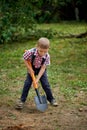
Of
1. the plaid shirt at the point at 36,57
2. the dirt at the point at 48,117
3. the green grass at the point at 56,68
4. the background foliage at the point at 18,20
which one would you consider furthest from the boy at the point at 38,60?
the background foliage at the point at 18,20

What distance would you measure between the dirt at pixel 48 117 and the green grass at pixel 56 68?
0.44 m

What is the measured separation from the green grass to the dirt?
1.43 feet

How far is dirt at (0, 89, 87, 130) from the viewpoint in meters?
5.44

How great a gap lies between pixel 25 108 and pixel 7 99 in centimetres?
58

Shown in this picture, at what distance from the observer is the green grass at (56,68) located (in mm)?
7454

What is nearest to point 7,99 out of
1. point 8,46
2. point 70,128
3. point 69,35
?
point 70,128

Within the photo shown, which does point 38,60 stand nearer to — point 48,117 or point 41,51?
point 41,51

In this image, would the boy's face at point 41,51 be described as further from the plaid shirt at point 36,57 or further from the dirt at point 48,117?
the dirt at point 48,117

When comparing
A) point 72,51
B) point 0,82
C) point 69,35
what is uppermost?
point 0,82

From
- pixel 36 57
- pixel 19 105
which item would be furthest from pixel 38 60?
pixel 19 105

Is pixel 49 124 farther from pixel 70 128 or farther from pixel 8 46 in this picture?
pixel 8 46

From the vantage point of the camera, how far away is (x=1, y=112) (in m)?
6.07

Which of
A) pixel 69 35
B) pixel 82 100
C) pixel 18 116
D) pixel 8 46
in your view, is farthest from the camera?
pixel 69 35

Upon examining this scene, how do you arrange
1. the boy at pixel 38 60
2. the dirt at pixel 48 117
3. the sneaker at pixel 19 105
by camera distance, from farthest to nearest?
the sneaker at pixel 19 105
the boy at pixel 38 60
the dirt at pixel 48 117
